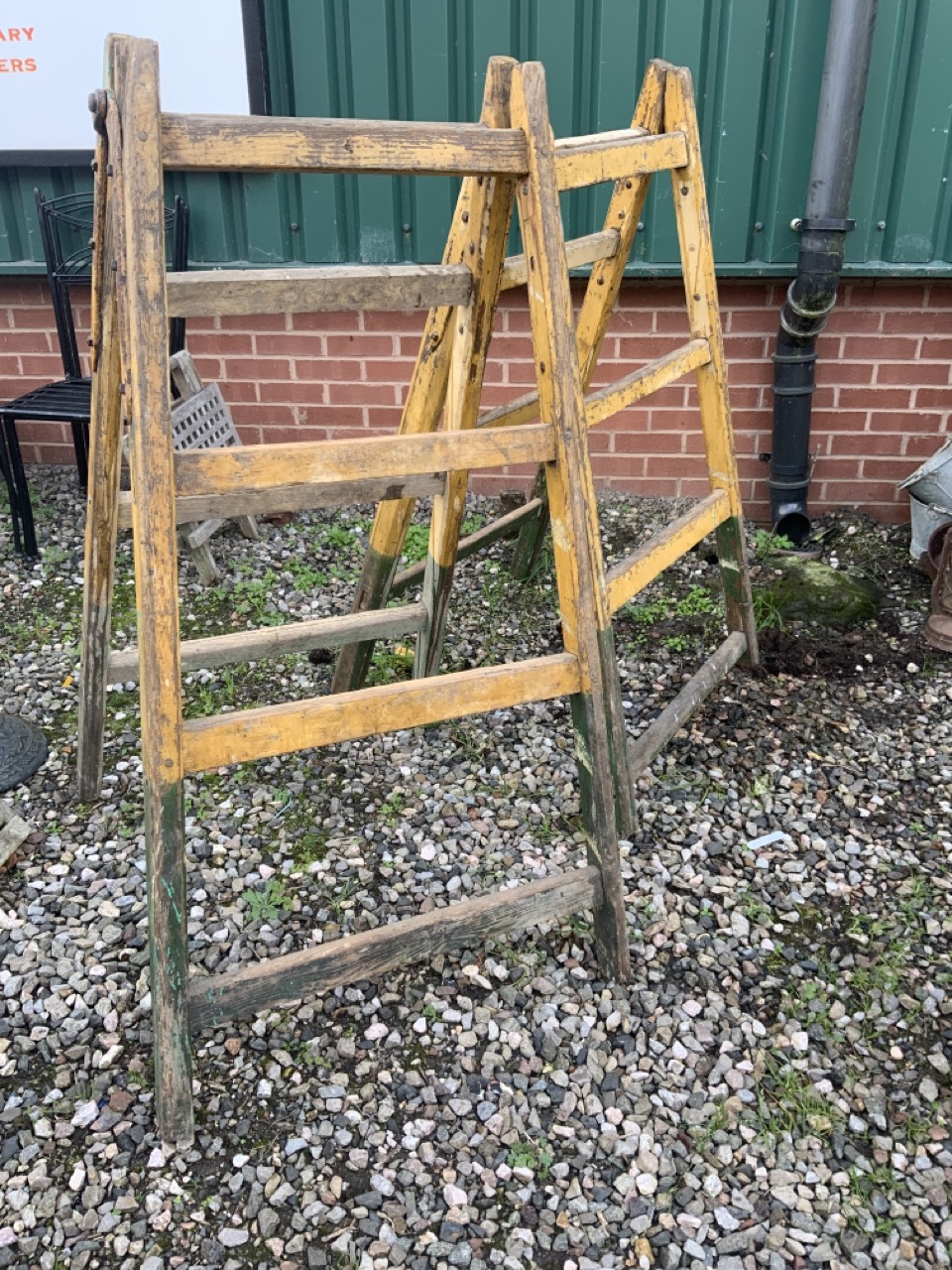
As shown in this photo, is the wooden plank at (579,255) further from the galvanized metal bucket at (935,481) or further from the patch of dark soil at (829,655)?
the galvanized metal bucket at (935,481)

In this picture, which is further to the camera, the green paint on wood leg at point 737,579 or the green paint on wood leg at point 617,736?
the green paint on wood leg at point 737,579

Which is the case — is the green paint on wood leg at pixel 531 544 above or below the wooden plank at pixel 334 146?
below

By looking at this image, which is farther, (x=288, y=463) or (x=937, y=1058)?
(x=937, y=1058)

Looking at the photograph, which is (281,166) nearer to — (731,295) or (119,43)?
(119,43)

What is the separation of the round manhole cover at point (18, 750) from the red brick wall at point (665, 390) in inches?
76.5

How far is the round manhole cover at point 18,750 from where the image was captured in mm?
2762

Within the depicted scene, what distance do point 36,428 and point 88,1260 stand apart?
12.8 feet

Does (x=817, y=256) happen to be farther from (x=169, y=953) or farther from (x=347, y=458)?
(x=169, y=953)

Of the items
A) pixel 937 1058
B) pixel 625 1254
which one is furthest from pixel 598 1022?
pixel 937 1058

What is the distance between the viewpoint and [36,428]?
15.3 feet

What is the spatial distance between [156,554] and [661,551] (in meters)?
1.35

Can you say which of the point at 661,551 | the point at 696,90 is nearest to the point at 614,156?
the point at 661,551

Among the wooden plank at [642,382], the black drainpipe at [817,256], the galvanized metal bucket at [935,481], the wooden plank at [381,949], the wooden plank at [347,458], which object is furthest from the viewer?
the galvanized metal bucket at [935,481]

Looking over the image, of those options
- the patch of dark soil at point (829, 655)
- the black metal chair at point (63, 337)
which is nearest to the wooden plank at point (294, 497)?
the patch of dark soil at point (829, 655)
